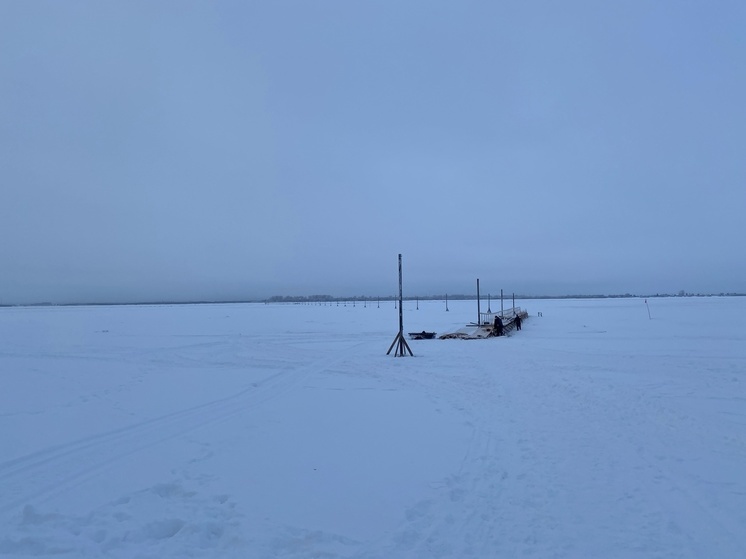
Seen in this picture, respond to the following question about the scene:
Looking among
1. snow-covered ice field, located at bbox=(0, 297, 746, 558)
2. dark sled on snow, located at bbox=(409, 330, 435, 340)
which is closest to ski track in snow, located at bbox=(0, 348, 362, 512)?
snow-covered ice field, located at bbox=(0, 297, 746, 558)

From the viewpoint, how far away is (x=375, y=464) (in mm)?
6117

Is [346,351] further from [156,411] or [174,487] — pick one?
[174,487]

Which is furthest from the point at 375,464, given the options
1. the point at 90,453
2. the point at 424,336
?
the point at 424,336

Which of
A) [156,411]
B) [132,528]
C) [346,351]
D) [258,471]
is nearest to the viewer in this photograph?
[132,528]

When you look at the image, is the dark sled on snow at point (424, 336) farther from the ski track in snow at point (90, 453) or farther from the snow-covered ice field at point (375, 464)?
the ski track in snow at point (90, 453)

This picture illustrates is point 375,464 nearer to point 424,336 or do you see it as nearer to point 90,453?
point 90,453

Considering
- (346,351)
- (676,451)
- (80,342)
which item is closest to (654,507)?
(676,451)

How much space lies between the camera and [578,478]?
17.8ft

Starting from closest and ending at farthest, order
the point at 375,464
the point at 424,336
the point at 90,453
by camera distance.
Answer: the point at 375,464
the point at 90,453
the point at 424,336

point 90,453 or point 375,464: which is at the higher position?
point 90,453

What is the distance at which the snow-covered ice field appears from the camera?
413 cm

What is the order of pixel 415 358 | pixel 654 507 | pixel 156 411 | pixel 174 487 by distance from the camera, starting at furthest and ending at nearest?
1. pixel 415 358
2. pixel 156 411
3. pixel 174 487
4. pixel 654 507

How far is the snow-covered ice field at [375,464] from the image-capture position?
13.5 feet

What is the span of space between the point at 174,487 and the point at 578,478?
14.8 feet
